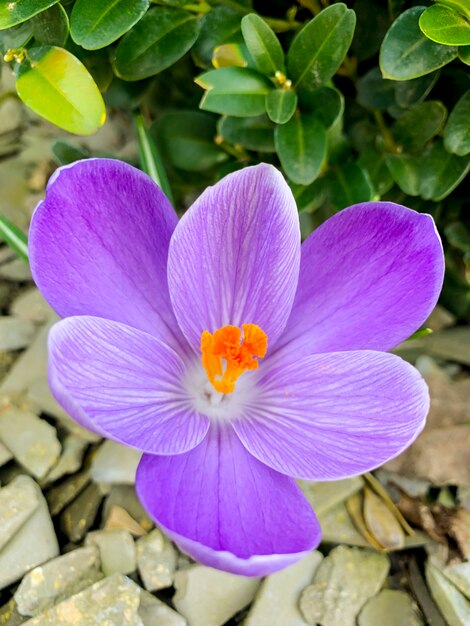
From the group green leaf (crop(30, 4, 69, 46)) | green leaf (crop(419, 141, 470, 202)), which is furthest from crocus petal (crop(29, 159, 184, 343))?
green leaf (crop(419, 141, 470, 202))

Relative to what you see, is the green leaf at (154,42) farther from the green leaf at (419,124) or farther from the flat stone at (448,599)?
the flat stone at (448,599)

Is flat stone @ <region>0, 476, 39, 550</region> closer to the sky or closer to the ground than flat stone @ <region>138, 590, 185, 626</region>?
closer to the sky

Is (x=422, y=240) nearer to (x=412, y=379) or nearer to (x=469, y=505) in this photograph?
(x=412, y=379)

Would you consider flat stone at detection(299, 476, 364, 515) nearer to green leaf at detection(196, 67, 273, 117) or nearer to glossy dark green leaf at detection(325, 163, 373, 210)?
glossy dark green leaf at detection(325, 163, 373, 210)

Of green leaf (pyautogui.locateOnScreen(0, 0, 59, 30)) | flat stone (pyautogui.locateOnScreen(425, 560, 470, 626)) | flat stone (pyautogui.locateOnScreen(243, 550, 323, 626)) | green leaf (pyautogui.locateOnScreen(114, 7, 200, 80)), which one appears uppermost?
green leaf (pyautogui.locateOnScreen(0, 0, 59, 30))

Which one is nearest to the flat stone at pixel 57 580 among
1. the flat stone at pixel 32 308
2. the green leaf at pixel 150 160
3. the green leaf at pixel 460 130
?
the flat stone at pixel 32 308

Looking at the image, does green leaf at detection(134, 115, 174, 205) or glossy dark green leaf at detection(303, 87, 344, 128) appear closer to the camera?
glossy dark green leaf at detection(303, 87, 344, 128)
